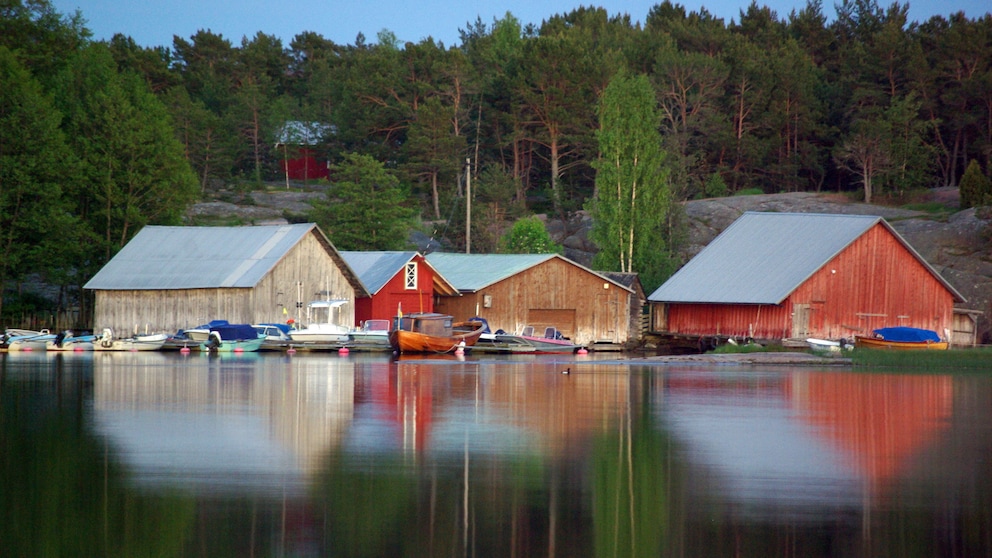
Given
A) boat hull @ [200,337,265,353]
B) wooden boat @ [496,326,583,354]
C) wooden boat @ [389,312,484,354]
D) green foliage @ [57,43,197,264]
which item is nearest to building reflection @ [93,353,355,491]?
wooden boat @ [389,312,484,354]

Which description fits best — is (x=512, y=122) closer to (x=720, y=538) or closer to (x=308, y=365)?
(x=308, y=365)

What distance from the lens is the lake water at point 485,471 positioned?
12766mm

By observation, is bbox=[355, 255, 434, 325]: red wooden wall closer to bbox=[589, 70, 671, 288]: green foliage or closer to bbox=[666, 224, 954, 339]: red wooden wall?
bbox=[666, 224, 954, 339]: red wooden wall

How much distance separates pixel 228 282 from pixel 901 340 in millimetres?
27918

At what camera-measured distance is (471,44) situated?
11575 cm

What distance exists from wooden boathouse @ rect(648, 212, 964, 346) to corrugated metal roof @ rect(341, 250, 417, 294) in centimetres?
1204

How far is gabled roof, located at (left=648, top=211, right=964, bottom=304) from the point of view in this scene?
177 feet

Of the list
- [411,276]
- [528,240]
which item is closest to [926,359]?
[411,276]

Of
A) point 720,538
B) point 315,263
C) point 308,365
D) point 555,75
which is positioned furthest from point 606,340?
point 720,538

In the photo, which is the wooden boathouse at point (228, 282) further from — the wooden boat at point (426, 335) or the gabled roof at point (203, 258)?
the wooden boat at point (426, 335)

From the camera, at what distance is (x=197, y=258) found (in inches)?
2208

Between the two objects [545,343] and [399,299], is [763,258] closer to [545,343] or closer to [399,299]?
[545,343]

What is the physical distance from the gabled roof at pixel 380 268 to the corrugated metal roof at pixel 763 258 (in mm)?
9949

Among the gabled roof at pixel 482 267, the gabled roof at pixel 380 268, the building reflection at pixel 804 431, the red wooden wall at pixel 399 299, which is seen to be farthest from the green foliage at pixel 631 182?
the building reflection at pixel 804 431
